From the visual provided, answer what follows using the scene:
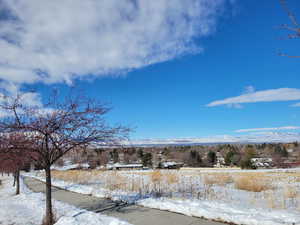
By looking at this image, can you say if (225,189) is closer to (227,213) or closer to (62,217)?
(227,213)

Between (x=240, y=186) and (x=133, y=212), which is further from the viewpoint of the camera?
(x=240, y=186)

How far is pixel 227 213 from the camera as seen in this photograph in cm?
571

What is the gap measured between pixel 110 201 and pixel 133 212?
2.20 m

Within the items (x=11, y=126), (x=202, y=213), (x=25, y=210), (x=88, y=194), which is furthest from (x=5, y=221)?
(x=202, y=213)

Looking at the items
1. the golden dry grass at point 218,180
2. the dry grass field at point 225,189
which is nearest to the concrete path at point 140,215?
the dry grass field at point 225,189

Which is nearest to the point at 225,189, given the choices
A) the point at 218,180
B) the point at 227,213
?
the point at 218,180

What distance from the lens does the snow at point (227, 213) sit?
5.13 metres

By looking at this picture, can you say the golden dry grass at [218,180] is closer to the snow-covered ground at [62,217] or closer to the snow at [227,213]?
the snow at [227,213]

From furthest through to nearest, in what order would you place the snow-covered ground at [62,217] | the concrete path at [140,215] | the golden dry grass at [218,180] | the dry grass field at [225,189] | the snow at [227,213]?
the golden dry grass at [218,180], the dry grass field at [225,189], the snow-covered ground at [62,217], the concrete path at [140,215], the snow at [227,213]

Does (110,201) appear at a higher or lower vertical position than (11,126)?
lower

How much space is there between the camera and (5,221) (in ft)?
26.0

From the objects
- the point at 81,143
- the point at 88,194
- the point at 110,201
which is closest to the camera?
the point at 81,143

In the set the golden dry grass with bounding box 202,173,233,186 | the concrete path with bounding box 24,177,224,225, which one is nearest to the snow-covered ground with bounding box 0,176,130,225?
the concrete path with bounding box 24,177,224,225

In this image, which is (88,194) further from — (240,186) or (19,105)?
(240,186)
